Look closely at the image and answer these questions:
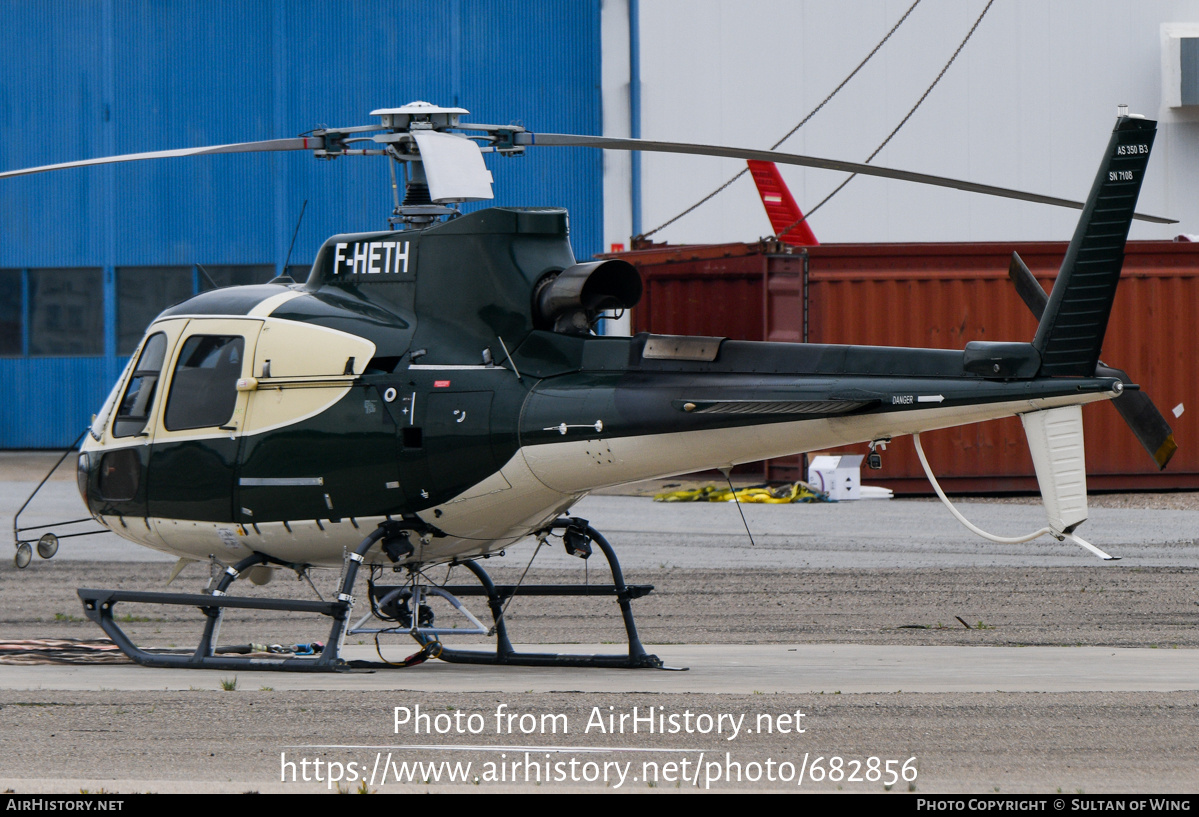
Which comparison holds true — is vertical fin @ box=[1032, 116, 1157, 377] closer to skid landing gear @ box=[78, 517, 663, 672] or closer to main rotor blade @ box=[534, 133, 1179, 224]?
main rotor blade @ box=[534, 133, 1179, 224]

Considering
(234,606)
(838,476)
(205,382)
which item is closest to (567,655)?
(234,606)

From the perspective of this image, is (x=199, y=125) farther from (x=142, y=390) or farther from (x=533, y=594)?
(x=533, y=594)

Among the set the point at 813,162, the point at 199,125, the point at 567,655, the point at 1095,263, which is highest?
the point at 199,125

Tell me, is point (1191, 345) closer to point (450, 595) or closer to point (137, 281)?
point (450, 595)

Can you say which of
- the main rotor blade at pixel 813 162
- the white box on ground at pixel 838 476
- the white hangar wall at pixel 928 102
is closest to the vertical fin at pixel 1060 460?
the main rotor blade at pixel 813 162

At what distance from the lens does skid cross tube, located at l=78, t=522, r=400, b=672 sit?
29.6 feet

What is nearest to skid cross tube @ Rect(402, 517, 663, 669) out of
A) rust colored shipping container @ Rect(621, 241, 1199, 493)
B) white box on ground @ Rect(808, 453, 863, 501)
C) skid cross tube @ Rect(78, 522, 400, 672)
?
skid cross tube @ Rect(78, 522, 400, 672)

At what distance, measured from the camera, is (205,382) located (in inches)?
386

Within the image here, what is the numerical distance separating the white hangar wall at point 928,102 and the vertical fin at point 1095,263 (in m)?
22.1

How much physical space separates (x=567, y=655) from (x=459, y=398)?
2.19 m

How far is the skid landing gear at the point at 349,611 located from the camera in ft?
30.0

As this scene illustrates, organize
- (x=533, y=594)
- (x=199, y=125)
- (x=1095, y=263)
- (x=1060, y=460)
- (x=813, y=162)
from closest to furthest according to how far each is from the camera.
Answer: (x=1095, y=263), (x=1060, y=460), (x=813, y=162), (x=533, y=594), (x=199, y=125)

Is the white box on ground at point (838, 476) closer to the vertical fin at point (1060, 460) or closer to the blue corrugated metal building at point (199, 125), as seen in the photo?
the blue corrugated metal building at point (199, 125)

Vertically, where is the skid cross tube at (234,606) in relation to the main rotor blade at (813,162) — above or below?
below
